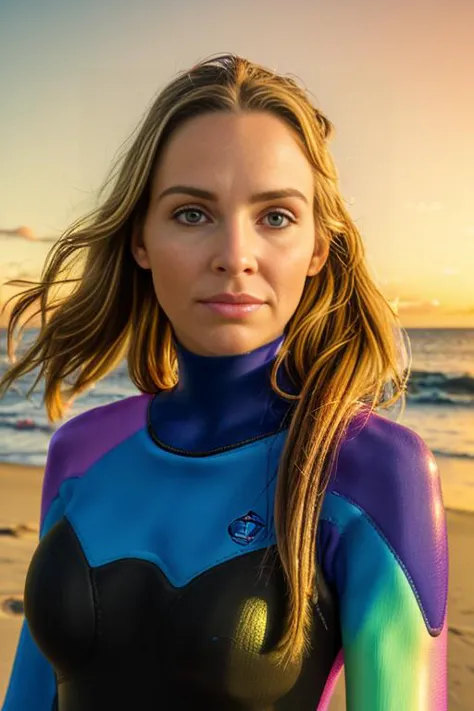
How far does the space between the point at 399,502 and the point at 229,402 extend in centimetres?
43

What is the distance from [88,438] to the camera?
1.92m

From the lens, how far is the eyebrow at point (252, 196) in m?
1.58

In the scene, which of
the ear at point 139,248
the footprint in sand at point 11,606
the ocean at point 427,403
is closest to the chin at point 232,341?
the ear at point 139,248

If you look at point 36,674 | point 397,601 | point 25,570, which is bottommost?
point 25,570

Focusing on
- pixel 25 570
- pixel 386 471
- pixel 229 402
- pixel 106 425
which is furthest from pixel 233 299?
pixel 25 570

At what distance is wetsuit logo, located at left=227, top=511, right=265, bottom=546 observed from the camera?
155 cm

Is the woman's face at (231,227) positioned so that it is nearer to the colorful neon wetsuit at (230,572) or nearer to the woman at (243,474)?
the woman at (243,474)

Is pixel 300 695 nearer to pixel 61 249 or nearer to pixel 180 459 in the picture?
pixel 180 459

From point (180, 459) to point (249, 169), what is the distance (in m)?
0.57

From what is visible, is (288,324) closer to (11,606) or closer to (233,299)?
(233,299)

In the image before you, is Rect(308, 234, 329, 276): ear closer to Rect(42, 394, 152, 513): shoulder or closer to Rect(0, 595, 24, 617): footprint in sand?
Rect(42, 394, 152, 513): shoulder

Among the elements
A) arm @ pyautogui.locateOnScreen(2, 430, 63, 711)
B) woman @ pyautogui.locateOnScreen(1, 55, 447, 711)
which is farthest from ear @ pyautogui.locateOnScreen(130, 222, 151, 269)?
arm @ pyautogui.locateOnScreen(2, 430, 63, 711)

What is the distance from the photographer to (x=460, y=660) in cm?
455

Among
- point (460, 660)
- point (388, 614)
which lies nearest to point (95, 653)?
point (388, 614)
